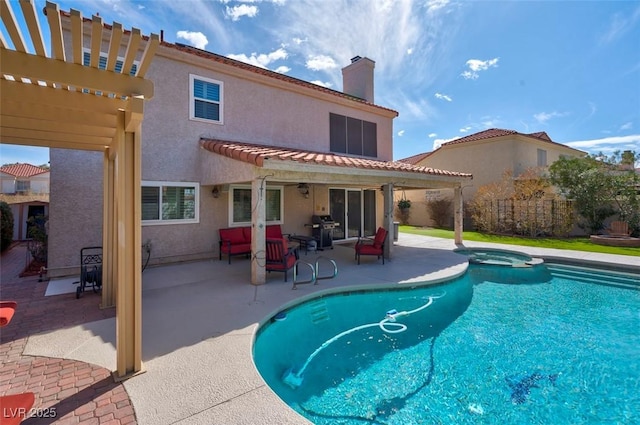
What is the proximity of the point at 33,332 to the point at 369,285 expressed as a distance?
808 centimetres

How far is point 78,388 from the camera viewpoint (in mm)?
4156

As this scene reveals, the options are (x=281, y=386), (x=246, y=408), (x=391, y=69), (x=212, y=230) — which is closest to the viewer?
(x=246, y=408)

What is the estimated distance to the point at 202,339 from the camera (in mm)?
5551

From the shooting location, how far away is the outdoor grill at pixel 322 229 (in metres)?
15.8

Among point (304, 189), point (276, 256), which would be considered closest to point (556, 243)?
point (304, 189)

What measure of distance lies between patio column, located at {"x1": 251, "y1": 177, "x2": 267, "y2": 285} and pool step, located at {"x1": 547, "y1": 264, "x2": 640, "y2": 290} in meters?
12.3

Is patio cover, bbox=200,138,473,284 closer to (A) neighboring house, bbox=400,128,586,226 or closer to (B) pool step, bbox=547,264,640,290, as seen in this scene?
(B) pool step, bbox=547,264,640,290

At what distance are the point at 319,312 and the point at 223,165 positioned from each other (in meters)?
6.30

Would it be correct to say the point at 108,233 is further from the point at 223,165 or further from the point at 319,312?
the point at 319,312

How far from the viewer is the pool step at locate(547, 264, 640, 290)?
11352mm

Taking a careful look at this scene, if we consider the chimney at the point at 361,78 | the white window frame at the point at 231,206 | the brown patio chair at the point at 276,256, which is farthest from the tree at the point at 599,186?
the brown patio chair at the point at 276,256

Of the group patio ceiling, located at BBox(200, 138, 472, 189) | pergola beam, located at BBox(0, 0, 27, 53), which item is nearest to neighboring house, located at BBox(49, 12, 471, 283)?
patio ceiling, located at BBox(200, 138, 472, 189)

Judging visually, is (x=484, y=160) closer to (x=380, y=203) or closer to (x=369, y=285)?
(x=380, y=203)

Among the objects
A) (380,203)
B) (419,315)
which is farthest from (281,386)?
(380,203)
